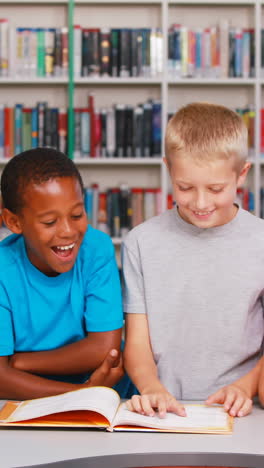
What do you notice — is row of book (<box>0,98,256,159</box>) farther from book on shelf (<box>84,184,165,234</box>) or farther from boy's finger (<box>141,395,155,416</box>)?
boy's finger (<box>141,395,155,416</box>)

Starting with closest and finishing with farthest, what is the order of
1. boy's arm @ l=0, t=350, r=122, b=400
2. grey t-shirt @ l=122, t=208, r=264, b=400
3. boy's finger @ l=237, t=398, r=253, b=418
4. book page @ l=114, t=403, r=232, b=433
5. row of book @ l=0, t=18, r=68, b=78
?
book page @ l=114, t=403, r=232, b=433 → boy's finger @ l=237, t=398, r=253, b=418 → boy's arm @ l=0, t=350, r=122, b=400 → grey t-shirt @ l=122, t=208, r=264, b=400 → row of book @ l=0, t=18, r=68, b=78

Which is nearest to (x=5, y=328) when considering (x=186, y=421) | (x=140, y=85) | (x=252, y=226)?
(x=186, y=421)

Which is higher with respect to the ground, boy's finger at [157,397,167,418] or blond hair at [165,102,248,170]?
blond hair at [165,102,248,170]

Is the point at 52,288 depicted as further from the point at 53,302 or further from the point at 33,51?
the point at 33,51

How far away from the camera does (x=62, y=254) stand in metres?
1.28

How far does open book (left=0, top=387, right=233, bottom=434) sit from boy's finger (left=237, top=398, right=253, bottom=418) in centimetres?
3

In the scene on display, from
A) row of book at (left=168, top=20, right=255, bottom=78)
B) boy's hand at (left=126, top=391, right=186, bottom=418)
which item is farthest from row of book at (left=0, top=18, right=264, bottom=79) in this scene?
boy's hand at (left=126, top=391, right=186, bottom=418)

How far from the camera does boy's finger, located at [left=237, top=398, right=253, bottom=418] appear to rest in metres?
1.10

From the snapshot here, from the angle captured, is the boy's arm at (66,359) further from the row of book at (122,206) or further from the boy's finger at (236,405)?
the row of book at (122,206)

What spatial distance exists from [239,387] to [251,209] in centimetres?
267

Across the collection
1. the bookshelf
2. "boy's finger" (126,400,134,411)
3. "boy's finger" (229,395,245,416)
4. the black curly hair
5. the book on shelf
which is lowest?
the book on shelf

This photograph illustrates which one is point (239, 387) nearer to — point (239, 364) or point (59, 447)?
point (239, 364)

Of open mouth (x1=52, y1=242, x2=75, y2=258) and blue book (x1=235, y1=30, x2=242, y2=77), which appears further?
blue book (x1=235, y1=30, x2=242, y2=77)

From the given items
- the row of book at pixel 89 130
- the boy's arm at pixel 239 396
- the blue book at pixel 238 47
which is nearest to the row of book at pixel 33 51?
the row of book at pixel 89 130
